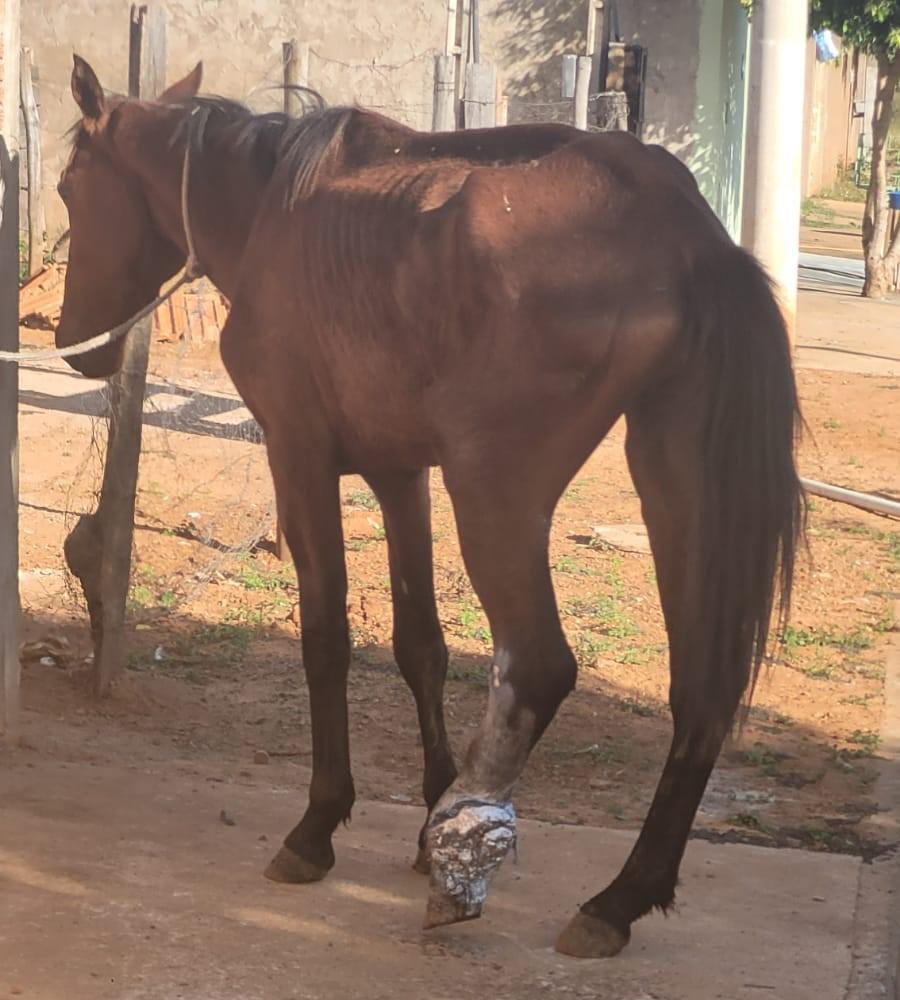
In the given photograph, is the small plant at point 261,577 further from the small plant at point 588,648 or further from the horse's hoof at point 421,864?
the horse's hoof at point 421,864

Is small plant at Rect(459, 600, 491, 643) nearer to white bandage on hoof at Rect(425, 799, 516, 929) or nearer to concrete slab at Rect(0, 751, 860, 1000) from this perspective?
concrete slab at Rect(0, 751, 860, 1000)

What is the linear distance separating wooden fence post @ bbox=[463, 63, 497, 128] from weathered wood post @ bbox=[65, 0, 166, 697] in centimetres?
304

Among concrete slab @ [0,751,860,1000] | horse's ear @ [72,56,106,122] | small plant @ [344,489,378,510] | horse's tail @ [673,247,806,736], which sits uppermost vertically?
horse's ear @ [72,56,106,122]

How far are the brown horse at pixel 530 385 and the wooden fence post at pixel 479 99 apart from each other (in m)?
4.65

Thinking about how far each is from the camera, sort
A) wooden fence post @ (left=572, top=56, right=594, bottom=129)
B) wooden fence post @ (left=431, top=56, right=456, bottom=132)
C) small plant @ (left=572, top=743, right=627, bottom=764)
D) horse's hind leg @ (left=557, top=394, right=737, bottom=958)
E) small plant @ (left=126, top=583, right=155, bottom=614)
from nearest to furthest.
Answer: horse's hind leg @ (left=557, top=394, right=737, bottom=958) < small plant @ (left=572, top=743, right=627, bottom=764) < small plant @ (left=126, top=583, right=155, bottom=614) < wooden fence post @ (left=431, top=56, right=456, bottom=132) < wooden fence post @ (left=572, top=56, right=594, bottom=129)

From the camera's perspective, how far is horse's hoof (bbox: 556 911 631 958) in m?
3.56

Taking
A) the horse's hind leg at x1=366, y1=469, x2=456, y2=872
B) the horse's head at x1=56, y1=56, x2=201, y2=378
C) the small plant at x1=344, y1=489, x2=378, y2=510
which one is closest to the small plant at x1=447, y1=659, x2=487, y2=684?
the horse's hind leg at x1=366, y1=469, x2=456, y2=872

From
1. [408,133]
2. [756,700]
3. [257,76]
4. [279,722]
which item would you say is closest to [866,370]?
[257,76]

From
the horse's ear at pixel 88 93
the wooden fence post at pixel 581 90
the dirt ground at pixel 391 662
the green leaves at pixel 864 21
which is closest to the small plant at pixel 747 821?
the dirt ground at pixel 391 662

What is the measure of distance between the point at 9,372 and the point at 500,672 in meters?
2.15

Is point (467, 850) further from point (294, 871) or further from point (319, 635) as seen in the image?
point (319, 635)

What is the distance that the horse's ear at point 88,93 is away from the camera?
437cm

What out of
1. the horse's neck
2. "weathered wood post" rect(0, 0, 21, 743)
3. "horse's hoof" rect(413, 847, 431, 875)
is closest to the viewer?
"horse's hoof" rect(413, 847, 431, 875)

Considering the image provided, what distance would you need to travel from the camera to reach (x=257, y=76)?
52.6 ft
